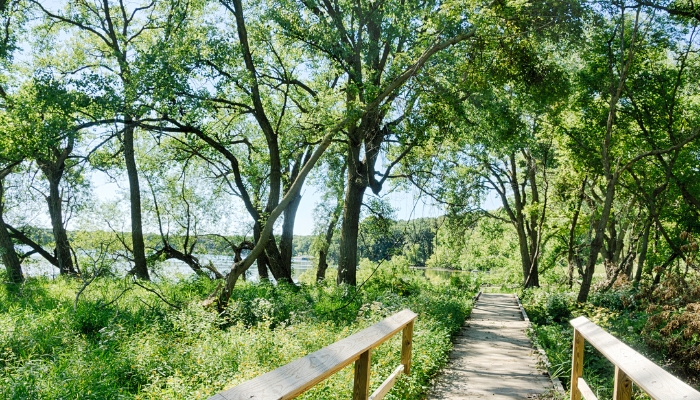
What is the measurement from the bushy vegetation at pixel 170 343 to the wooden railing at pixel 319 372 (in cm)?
114

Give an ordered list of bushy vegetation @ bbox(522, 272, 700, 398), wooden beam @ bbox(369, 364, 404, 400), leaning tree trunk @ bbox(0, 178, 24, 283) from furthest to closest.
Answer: leaning tree trunk @ bbox(0, 178, 24, 283) → bushy vegetation @ bbox(522, 272, 700, 398) → wooden beam @ bbox(369, 364, 404, 400)

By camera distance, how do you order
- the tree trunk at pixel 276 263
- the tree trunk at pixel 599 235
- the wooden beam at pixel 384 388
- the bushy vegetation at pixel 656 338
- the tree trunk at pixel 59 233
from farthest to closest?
1. the tree trunk at pixel 59 233
2. the tree trunk at pixel 276 263
3. the tree trunk at pixel 599 235
4. the bushy vegetation at pixel 656 338
5. the wooden beam at pixel 384 388

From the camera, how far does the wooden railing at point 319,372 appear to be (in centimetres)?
225

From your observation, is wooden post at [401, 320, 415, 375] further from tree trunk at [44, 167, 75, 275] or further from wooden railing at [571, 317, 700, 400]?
tree trunk at [44, 167, 75, 275]

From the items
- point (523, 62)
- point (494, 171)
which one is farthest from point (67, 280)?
point (494, 171)

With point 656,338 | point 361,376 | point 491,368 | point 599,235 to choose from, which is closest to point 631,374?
point 361,376

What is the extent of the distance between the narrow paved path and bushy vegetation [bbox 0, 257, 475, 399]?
31cm

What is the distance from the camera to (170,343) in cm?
826

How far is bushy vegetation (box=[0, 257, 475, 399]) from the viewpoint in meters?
5.88

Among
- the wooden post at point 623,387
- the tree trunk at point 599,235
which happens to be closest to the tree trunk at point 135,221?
the tree trunk at point 599,235

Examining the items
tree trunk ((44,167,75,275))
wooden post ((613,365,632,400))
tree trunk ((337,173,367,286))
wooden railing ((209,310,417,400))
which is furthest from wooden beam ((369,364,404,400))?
tree trunk ((44,167,75,275))

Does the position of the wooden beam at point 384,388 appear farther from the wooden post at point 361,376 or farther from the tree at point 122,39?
the tree at point 122,39

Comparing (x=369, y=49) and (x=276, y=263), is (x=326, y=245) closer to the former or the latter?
(x=276, y=263)

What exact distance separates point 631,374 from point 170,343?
23.1 ft
